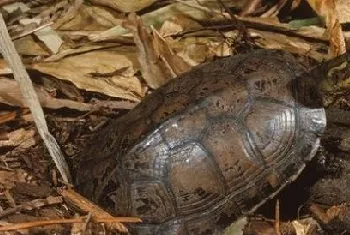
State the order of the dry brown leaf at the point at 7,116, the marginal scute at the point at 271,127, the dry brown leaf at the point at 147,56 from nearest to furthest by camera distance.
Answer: the marginal scute at the point at 271,127, the dry brown leaf at the point at 7,116, the dry brown leaf at the point at 147,56

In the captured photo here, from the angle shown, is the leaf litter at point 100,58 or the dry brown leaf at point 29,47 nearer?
the leaf litter at point 100,58

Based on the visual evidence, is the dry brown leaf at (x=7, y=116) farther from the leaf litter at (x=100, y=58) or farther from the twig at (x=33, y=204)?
the twig at (x=33, y=204)

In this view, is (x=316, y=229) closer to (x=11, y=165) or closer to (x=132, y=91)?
(x=132, y=91)

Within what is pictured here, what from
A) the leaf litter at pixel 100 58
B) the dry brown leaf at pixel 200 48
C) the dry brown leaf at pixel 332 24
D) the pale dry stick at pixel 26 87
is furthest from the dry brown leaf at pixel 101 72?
the dry brown leaf at pixel 332 24

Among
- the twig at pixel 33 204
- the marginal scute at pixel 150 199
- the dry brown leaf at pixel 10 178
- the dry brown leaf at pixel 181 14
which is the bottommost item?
the marginal scute at pixel 150 199

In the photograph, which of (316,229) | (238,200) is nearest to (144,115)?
(238,200)

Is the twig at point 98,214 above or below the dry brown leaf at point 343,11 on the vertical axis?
below

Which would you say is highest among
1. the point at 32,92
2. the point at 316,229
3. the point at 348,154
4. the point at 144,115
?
the point at 32,92

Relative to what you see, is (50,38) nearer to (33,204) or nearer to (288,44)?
(33,204)
